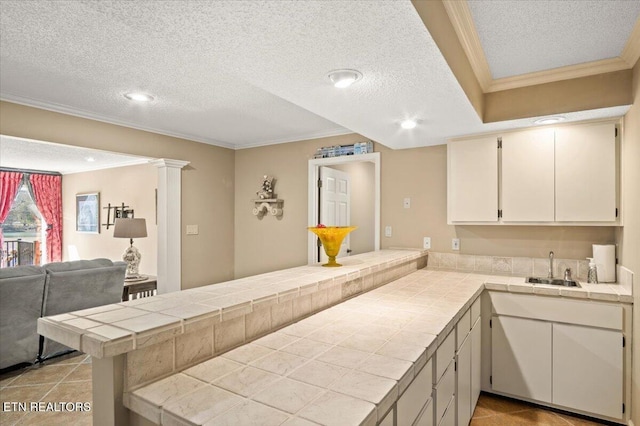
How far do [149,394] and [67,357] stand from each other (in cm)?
341

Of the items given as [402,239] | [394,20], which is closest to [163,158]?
[402,239]

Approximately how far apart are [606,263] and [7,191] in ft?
32.4

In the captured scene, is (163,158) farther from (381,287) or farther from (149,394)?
(149,394)

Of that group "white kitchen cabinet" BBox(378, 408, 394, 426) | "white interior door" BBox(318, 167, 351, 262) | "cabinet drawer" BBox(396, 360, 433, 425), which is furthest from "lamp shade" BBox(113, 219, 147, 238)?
"white kitchen cabinet" BBox(378, 408, 394, 426)

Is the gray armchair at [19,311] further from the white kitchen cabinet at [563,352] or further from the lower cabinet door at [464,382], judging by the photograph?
the white kitchen cabinet at [563,352]

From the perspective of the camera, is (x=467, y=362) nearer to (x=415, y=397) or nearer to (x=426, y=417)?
(x=426, y=417)

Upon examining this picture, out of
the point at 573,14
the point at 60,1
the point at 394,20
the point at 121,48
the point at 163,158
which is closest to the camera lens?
the point at 394,20

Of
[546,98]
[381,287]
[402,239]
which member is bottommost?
[381,287]

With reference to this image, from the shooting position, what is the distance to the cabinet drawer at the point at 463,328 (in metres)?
1.93

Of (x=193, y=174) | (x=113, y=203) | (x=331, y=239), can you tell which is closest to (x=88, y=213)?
(x=113, y=203)

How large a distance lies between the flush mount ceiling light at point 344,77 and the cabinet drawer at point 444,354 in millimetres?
1370

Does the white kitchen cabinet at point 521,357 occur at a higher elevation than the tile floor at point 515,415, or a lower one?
higher

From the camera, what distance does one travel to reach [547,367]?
2.55 meters

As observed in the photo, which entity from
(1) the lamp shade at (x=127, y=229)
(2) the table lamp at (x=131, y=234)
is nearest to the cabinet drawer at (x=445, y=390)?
(2) the table lamp at (x=131, y=234)
